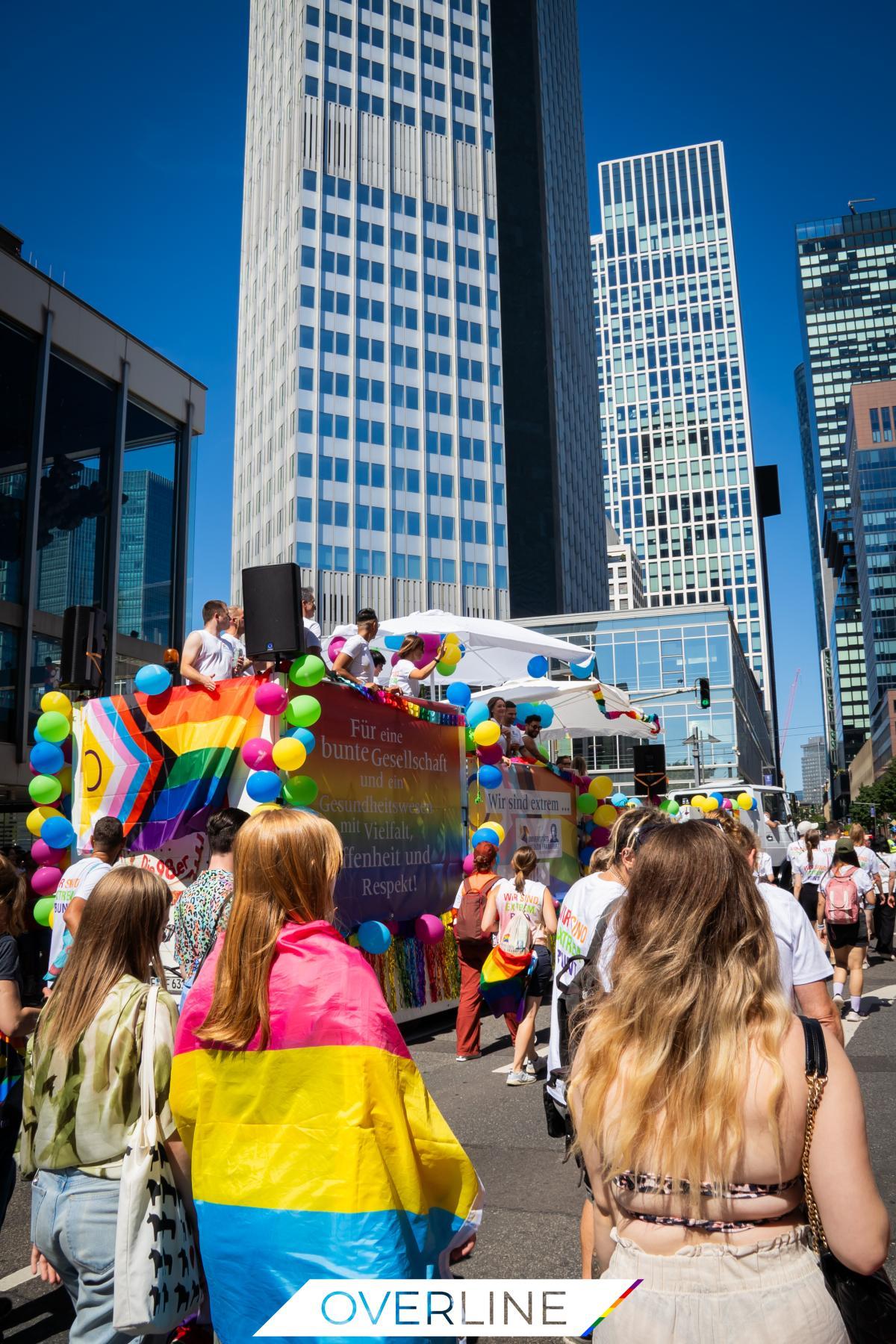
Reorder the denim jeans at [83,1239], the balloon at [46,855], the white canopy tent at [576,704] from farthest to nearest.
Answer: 1. the white canopy tent at [576,704]
2. the balloon at [46,855]
3. the denim jeans at [83,1239]

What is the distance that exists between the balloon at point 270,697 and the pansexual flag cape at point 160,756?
32 centimetres

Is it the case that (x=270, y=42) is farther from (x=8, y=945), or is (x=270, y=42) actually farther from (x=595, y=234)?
(x=595, y=234)

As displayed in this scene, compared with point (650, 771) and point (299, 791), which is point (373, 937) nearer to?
point (299, 791)

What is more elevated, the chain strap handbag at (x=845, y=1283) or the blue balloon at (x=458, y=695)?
the blue balloon at (x=458, y=695)

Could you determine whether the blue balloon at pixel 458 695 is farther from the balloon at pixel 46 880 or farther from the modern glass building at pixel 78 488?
the modern glass building at pixel 78 488

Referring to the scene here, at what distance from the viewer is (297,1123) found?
2059 millimetres

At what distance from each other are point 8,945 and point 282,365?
63.9 meters

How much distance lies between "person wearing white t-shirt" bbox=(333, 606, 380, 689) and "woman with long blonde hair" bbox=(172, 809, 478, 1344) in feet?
22.6

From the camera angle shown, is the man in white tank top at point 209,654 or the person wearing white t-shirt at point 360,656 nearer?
the man in white tank top at point 209,654

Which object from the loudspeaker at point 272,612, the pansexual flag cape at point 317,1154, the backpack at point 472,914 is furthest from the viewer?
the backpack at point 472,914

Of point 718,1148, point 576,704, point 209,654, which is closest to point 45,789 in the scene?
point 209,654

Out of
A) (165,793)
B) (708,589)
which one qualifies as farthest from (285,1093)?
(708,589)

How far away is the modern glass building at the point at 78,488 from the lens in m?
22.2

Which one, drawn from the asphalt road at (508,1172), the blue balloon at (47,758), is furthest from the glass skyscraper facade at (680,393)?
the blue balloon at (47,758)
